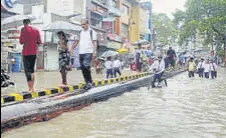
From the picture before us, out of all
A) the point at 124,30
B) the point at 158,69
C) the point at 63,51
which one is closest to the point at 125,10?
the point at 124,30

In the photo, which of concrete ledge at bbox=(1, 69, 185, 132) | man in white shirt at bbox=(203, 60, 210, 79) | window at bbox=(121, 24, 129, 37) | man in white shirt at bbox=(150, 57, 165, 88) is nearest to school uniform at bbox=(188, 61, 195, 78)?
man in white shirt at bbox=(203, 60, 210, 79)

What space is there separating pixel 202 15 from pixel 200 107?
114 feet

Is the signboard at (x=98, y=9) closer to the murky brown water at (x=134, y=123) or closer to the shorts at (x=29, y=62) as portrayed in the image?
the murky brown water at (x=134, y=123)

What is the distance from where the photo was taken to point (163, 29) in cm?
6019

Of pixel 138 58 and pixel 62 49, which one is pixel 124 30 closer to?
pixel 138 58

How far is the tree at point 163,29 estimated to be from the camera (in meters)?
59.6

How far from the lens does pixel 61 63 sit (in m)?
8.48

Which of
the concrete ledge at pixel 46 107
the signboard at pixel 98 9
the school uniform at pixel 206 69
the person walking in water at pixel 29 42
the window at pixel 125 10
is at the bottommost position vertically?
the concrete ledge at pixel 46 107

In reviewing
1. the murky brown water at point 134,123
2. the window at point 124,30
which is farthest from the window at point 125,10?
the murky brown water at point 134,123

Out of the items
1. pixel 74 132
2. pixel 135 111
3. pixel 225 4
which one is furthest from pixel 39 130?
pixel 225 4

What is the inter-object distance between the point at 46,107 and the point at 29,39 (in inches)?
55.6

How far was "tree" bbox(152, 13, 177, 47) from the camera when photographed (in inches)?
2345

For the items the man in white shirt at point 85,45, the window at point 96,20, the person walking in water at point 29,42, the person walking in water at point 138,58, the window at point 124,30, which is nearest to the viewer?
the person walking in water at point 29,42

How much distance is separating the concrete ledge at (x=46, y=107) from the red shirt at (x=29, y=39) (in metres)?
1.01
